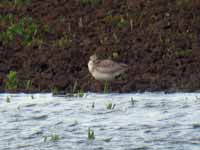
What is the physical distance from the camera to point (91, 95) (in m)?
18.6

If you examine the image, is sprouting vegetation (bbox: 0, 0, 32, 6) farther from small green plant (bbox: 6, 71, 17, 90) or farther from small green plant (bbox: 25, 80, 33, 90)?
small green plant (bbox: 25, 80, 33, 90)

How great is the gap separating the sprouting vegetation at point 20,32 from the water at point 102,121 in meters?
4.94

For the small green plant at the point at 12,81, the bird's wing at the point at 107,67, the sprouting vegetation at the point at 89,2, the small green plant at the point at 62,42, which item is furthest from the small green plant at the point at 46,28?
the bird's wing at the point at 107,67

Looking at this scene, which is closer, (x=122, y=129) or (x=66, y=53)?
(x=122, y=129)

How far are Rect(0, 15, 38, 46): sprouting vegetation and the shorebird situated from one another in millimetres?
4209

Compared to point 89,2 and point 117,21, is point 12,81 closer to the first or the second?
point 117,21

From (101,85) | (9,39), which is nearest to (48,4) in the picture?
(9,39)

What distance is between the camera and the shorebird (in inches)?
765

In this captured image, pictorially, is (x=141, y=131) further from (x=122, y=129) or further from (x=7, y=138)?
(x=7, y=138)

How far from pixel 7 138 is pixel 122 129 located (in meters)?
1.93

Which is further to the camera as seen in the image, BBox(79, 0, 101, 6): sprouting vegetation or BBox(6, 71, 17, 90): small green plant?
BBox(79, 0, 101, 6): sprouting vegetation

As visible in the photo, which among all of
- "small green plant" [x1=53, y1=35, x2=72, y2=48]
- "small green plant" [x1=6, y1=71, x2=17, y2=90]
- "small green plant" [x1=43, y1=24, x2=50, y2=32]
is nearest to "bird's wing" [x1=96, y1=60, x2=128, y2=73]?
"small green plant" [x1=6, y1=71, x2=17, y2=90]

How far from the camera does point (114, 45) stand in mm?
22875

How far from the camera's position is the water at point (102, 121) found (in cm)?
1377
